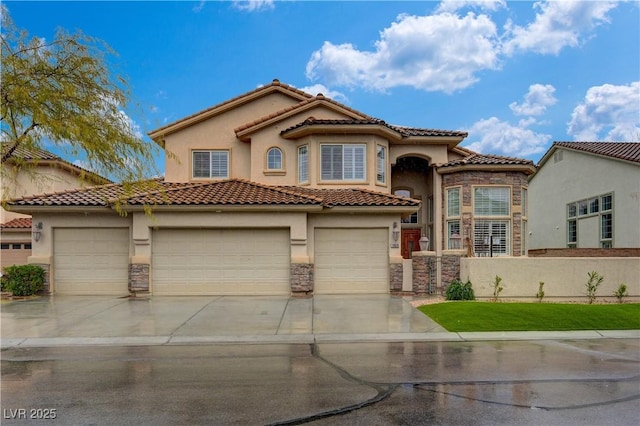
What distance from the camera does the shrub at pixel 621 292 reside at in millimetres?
15312

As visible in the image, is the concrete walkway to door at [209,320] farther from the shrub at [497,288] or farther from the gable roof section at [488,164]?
the gable roof section at [488,164]

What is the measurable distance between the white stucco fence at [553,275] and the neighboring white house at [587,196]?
6.90 m

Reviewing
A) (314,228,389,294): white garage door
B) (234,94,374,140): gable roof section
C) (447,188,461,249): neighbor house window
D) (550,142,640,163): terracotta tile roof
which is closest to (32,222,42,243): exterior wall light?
(234,94,374,140): gable roof section

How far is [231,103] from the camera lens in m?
21.5

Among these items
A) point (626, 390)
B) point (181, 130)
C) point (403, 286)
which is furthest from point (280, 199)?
point (626, 390)

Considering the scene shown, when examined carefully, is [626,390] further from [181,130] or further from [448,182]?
[181,130]

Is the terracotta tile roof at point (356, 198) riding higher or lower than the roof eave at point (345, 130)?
lower

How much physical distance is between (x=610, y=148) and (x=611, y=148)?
46 mm

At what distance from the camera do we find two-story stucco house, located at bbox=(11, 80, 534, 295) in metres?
16.6

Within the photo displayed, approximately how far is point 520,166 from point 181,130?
14776 mm

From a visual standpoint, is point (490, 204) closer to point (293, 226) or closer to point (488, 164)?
point (488, 164)

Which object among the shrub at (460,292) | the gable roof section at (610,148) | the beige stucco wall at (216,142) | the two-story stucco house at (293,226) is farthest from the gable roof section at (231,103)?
the gable roof section at (610,148)

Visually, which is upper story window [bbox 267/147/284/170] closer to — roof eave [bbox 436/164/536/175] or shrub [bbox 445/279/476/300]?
roof eave [bbox 436/164/536/175]

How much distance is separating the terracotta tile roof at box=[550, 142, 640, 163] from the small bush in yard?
987 inches
